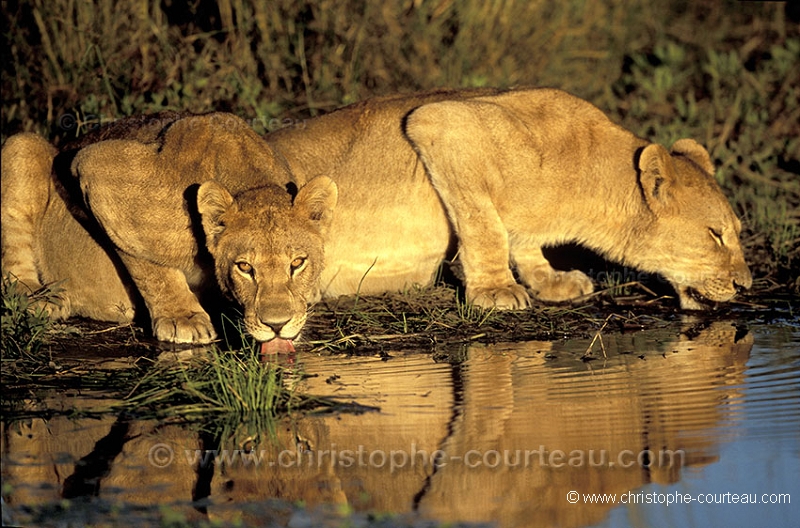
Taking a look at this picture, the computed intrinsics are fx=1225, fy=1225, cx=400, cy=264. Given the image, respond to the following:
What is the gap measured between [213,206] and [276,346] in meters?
0.79

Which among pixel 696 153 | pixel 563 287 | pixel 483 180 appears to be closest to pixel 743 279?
pixel 696 153

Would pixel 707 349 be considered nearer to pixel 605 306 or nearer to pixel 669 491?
pixel 605 306

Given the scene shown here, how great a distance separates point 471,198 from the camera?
25.3 feet

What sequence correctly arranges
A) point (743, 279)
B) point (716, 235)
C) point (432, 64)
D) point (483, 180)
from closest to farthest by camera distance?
point (483, 180) < point (743, 279) < point (716, 235) < point (432, 64)

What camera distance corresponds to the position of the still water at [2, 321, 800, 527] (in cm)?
412

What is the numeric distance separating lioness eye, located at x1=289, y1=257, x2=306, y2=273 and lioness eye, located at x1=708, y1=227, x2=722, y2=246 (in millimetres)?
3030

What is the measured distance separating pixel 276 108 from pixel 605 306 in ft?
11.1

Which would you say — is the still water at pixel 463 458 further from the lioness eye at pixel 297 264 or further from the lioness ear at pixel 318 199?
the lioness ear at pixel 318 199

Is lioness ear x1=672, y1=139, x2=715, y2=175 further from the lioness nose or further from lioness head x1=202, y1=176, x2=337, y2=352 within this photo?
lioness head x1=202, y1=176, x2=337, y2=352

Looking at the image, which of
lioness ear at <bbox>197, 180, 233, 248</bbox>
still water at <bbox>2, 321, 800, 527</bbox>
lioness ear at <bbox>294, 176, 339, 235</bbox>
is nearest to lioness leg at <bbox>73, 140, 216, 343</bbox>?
lioness ear at <bbox>197, 180, 233, 248</bbox>

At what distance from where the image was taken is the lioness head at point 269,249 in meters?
6.02

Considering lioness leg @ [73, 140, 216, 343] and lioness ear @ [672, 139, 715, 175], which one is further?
lioness ear @ [672, 139, 715, 175]

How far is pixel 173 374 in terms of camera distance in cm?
566

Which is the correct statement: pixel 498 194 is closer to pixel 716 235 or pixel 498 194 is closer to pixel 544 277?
pixel 544 277
